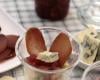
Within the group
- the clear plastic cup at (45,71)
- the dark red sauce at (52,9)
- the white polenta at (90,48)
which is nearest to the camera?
the clear plastic cup at (45,71)

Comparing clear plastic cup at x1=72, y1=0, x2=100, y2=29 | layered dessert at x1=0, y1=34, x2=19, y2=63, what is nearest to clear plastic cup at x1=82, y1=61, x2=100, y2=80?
layered dessert at x1=0, y1=34, x2=19, y2=63

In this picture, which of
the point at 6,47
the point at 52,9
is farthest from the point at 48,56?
the point at 52,9

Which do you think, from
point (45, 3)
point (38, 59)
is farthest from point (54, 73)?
point (45, 3)

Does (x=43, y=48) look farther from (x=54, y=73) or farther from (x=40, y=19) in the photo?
(x=40, y=19)

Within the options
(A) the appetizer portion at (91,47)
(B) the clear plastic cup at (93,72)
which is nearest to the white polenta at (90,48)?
(A) the appetizer portion at (91,47)

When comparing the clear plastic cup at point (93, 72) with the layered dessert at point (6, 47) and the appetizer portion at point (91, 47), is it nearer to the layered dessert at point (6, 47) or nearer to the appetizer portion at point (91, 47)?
the appetizer portion at point (91, 47)

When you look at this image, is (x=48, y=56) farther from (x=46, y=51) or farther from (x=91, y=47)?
(x=91, y=47)

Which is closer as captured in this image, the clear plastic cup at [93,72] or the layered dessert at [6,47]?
the clear plastic cup at [93,72]
